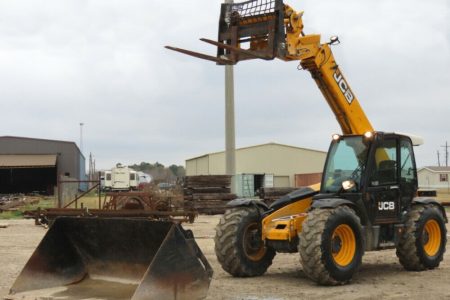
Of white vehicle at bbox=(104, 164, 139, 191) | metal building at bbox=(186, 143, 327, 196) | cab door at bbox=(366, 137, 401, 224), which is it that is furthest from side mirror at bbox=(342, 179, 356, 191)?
white vehicle at bbox=(104, 164, 139, 191)

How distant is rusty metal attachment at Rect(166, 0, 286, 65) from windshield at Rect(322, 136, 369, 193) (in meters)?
1.93

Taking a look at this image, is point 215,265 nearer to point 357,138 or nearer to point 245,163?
point 357,138

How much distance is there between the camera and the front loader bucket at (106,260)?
709cm

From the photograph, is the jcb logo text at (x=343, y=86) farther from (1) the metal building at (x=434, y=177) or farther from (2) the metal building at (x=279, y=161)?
(1) the metal building at (x=434, y=177)

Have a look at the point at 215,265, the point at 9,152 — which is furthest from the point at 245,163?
the point at 215,265

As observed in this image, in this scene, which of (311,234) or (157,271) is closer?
(157,271)

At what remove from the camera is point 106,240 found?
8.64 meters

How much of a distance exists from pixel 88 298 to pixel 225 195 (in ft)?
64.4

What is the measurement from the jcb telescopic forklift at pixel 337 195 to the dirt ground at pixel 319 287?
1.05 ft

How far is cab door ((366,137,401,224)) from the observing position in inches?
401

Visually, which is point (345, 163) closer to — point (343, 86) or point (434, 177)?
point (343, 86)

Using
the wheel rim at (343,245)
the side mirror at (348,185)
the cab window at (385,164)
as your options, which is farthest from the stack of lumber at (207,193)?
the wheel rim at (343,245)

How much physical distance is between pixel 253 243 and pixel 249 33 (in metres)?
3.46

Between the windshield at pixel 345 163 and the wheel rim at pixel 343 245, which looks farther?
the windshield at pixel 345 163
